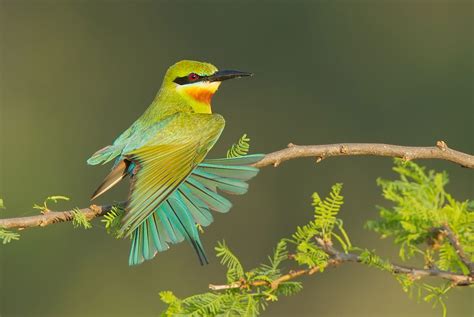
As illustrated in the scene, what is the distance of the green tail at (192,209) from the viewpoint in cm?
170

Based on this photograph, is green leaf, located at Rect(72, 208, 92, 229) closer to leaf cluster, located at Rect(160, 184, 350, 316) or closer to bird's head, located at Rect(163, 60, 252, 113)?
leaf cluster, located at Rect(160, 184, 350, 316)

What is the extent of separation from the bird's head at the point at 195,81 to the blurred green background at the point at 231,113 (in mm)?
2172

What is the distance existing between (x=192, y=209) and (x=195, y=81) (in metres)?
0.63

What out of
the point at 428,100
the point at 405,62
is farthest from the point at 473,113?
the point at 405,62

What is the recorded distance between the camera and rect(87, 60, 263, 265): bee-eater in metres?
1.71

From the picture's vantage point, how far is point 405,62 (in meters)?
7.70

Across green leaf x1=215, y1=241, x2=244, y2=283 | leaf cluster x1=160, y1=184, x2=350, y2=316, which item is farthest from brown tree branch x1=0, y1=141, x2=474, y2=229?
green leaf x1=215, y1=241, x2=244, y2=283

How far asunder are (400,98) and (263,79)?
113 cm

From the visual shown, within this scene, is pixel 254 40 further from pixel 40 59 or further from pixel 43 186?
pixel 43 186

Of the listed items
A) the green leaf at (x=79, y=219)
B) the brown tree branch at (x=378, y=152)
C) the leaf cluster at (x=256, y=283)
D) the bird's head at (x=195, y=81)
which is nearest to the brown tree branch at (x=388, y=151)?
the brown tree branch at (x=378, y=152)

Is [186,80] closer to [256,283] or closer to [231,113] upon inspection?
[256,283]

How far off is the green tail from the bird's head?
0.52m

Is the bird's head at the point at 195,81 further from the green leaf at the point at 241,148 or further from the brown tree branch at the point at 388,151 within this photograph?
the brown tree branch at the point at 388,151

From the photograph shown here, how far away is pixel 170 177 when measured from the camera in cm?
183
